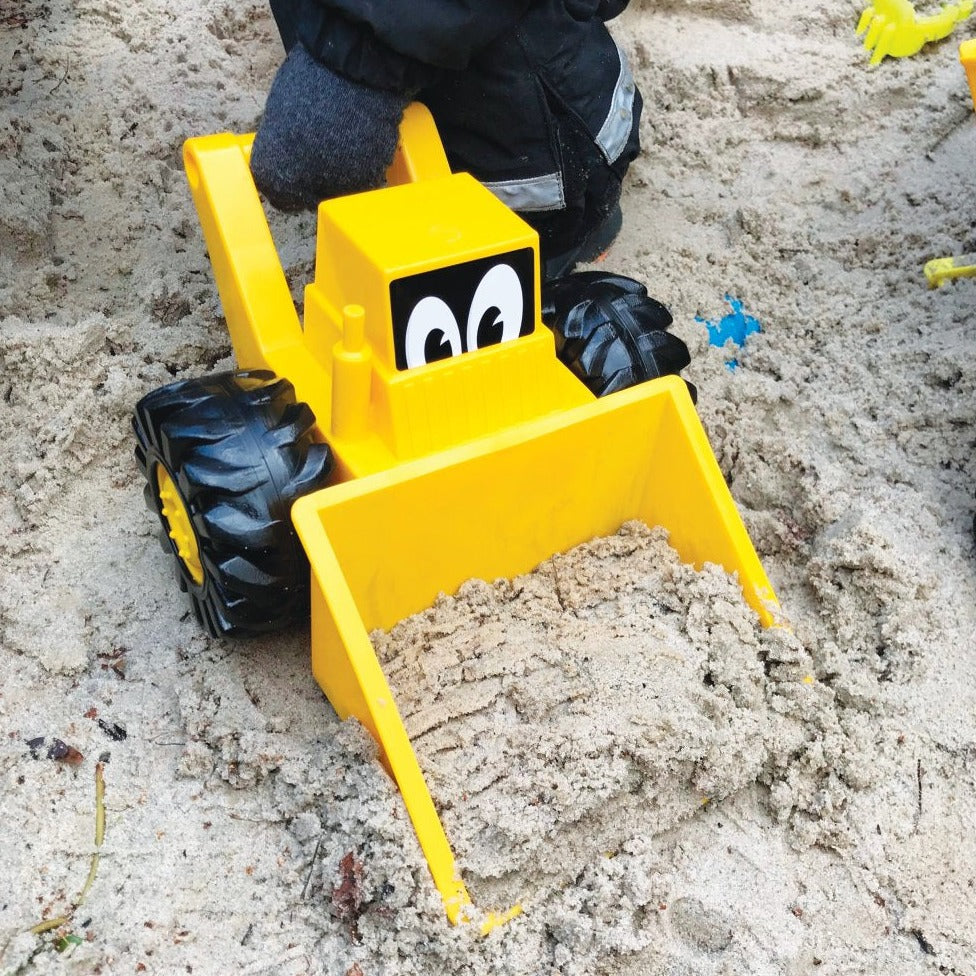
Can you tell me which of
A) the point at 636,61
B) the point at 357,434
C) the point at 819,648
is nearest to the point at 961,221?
the point at 636,61

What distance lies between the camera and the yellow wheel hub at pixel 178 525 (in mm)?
972

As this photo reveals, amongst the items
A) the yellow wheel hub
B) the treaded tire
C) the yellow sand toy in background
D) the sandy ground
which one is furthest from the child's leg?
the yellow wheel hub

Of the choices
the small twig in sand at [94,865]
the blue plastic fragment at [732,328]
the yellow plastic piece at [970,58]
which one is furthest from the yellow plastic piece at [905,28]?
the small twig in sand at [94,865]

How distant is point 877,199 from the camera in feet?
5.36

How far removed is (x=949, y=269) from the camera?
4.69ft

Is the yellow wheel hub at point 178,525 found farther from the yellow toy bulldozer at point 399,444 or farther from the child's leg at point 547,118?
the child's leg at point 547,118

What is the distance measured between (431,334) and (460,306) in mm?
37

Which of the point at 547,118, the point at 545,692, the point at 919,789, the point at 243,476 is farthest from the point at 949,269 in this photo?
the point at 243,476

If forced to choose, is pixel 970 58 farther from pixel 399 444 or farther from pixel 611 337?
pixel 399 444

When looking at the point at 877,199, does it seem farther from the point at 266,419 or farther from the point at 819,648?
the point at 266,419

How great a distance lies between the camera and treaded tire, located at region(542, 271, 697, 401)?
106 cm

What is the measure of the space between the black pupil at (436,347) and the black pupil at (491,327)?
0.04 metres

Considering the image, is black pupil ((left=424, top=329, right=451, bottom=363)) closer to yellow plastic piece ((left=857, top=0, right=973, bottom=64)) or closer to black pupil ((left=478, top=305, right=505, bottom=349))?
black pupil ((left=478, top=305, right=505, bottom=349))

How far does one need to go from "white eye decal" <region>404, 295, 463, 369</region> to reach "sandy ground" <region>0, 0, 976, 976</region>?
0.85ft
